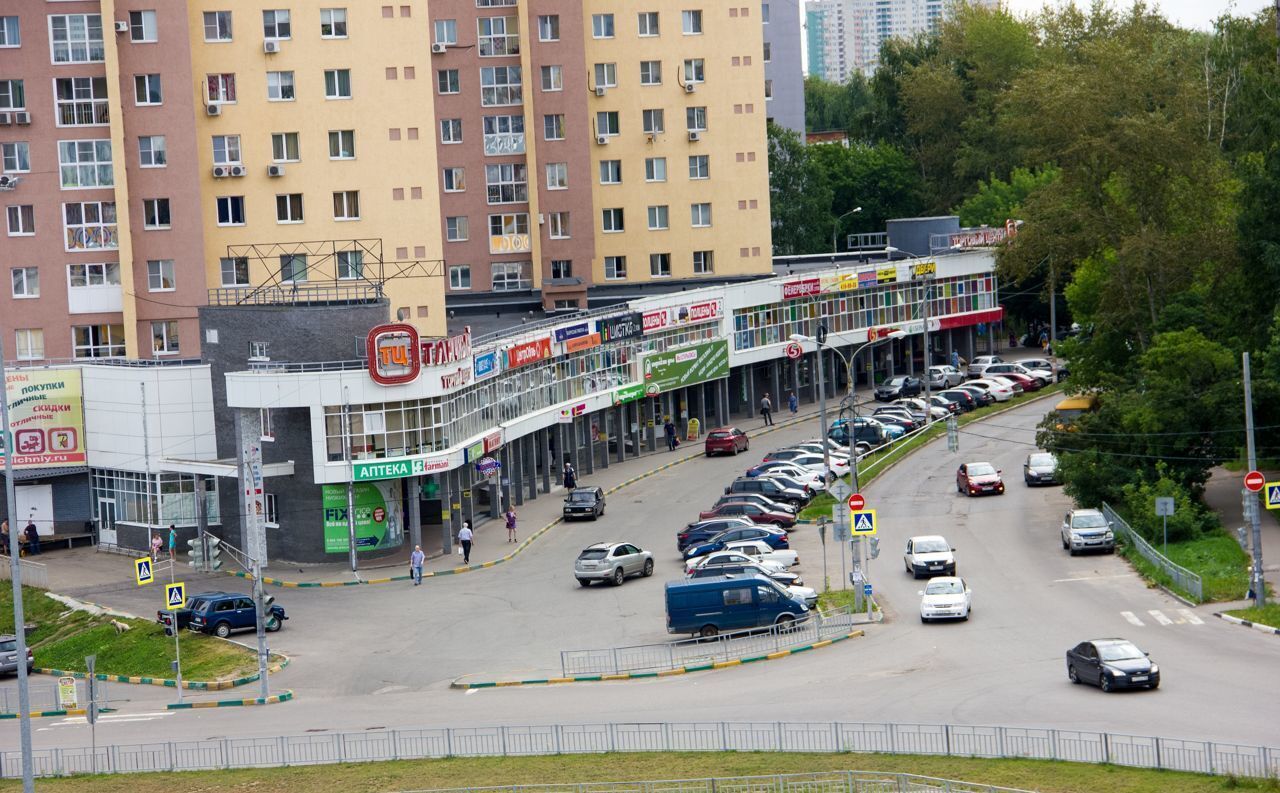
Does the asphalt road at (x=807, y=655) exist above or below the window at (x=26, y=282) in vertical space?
below

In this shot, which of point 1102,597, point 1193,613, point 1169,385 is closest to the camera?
point 1193,613

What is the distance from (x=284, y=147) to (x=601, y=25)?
24.0 metres

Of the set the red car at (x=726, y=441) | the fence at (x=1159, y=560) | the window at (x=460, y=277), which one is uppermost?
the window at (x=460, y=277)

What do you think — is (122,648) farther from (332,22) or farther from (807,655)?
(332,22)

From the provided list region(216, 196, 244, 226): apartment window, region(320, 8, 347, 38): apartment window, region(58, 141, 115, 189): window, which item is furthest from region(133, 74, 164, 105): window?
region(320, 8, 347, 38): apartment window

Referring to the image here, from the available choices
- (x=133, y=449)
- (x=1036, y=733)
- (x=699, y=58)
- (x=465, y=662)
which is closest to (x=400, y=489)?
(x=133, y=449)

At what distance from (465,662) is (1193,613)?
781 inches

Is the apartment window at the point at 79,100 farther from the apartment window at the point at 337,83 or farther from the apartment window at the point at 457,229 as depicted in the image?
the apartment window at the point at 457,229

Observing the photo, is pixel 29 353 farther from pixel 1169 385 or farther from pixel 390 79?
pixel 1169 385

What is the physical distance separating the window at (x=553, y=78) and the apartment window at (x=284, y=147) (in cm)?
1840

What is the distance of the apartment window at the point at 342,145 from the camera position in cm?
7781

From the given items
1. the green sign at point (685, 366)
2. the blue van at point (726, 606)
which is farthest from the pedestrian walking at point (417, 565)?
the green sign at point (685, 366)

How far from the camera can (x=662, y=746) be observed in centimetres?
3547

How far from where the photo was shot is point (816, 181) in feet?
410
